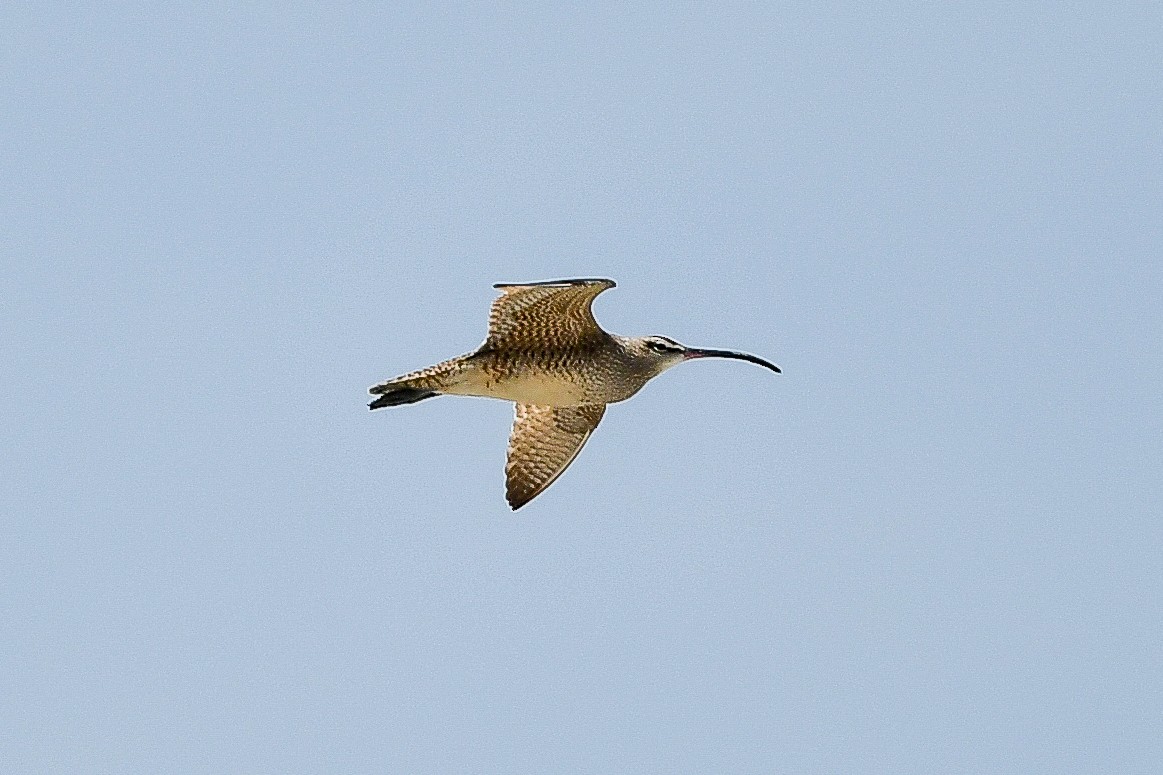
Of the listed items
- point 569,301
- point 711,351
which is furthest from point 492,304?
point 711,351

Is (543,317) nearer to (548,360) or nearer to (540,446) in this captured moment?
(548,360)

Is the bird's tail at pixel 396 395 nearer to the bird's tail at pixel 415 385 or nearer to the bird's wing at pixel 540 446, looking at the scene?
the bird's tail at pixel 415 385

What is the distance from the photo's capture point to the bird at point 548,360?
23656 mm

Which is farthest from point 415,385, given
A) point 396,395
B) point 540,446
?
point 540,446

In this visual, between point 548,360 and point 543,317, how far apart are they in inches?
25.7

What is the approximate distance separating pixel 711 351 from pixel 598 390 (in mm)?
1582

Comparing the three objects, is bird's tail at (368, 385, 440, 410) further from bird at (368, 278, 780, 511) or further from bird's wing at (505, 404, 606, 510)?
bird's wing at (505, 404, 606, 510)

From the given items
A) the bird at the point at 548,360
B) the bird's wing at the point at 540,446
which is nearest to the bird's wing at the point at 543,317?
the bird at the point at 548,360

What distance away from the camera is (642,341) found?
24984mm

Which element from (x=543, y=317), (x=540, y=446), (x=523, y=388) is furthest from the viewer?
(x=540, y=446)

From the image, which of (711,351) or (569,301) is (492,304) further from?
(711,351)

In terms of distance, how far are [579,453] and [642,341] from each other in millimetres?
1967

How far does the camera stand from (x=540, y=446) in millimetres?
26375

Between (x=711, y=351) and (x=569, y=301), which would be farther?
(x=711, y=351)
